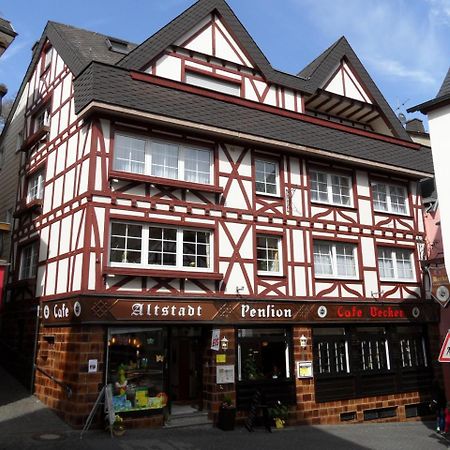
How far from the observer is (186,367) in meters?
14.0

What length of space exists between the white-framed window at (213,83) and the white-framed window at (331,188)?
3720 millimetres

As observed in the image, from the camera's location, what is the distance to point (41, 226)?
15.3 m

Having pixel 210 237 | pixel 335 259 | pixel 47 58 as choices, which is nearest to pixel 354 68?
pixel 335 259

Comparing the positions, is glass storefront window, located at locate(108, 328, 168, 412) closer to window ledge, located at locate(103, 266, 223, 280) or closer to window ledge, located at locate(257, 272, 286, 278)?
window ledge, located at locate(103, 266, 223, 280)

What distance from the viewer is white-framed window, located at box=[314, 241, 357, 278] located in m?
15.8

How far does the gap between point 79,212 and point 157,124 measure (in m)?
3.17

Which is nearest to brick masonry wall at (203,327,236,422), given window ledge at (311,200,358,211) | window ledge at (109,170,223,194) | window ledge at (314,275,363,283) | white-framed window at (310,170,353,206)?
window ledge at (314,275,363,283)

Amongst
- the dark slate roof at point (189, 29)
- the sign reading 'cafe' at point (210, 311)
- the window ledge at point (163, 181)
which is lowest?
the sign reading 'cafe' at point (210, 311)

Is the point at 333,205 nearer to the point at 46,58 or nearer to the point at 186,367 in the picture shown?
the point at 186,367

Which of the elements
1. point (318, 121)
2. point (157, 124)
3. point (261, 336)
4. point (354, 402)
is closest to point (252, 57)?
point (318, 121)

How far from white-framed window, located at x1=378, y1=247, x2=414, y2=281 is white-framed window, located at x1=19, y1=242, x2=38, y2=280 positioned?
1145 cm

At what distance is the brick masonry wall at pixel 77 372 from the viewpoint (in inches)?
439

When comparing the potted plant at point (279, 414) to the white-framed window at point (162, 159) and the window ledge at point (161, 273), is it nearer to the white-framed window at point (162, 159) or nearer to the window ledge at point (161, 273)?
the window ledge at point (161, 273)

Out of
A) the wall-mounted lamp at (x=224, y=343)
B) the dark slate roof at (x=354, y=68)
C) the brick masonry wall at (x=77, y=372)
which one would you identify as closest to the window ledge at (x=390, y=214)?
the dark slate roof at (x=354, y=68)
